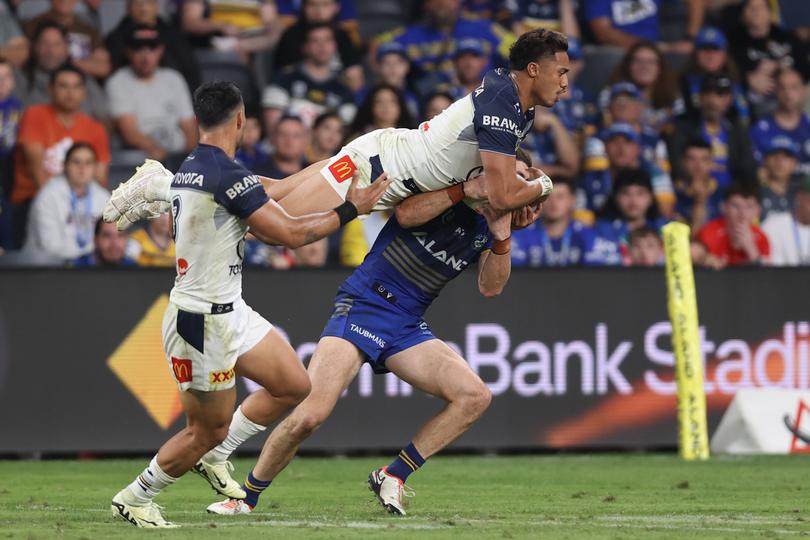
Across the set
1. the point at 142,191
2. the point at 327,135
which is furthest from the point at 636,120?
the point at 142,191

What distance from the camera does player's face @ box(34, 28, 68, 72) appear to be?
51.7 ft

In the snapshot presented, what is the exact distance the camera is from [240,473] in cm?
1219

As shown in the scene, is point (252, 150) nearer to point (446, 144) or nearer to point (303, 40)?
point (303, 40)

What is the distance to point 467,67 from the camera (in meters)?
16.6

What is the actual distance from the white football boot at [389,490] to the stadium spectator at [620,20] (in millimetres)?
10415

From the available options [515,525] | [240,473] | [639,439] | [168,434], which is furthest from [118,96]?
[515,525]

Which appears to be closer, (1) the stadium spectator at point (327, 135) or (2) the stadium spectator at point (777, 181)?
(1) the stadium spectator at point (327, 135)

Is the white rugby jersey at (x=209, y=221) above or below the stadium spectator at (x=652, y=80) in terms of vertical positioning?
below

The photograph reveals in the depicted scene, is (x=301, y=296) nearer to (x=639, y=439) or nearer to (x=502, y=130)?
(x=639, y=439)

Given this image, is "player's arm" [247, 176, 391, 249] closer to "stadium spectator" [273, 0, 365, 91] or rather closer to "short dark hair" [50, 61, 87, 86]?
"short dark hair" [50, 61, 87, 86]

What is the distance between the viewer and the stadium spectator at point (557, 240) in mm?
14828

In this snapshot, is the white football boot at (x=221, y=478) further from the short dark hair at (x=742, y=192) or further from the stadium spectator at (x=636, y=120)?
the stadium spectator at (x=636, y=120)

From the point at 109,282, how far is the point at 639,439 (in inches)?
199

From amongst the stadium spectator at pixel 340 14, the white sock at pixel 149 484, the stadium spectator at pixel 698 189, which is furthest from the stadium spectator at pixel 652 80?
the white sock at pixel 149 484
